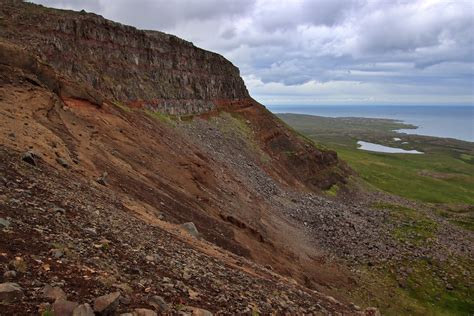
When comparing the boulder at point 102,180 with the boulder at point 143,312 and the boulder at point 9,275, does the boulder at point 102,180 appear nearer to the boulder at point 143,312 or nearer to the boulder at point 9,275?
the boulder at point 9,275

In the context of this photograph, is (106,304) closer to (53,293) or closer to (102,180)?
(53,293)

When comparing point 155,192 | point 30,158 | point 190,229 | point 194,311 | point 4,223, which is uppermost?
point 30,158

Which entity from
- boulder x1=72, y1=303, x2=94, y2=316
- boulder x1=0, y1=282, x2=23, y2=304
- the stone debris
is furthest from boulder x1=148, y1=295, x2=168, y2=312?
the stone debris

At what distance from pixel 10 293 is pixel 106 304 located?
7.13 feet

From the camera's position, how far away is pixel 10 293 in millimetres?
9484

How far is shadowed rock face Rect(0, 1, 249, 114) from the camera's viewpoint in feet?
151

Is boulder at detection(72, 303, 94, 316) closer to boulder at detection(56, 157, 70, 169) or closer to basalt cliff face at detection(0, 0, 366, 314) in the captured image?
basalt cliff face at detection(0, 0, 366, 314)

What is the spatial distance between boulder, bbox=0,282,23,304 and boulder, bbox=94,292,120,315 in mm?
1742

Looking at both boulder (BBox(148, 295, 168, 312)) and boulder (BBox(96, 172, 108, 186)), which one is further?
boulder (BBox(96, 172, 108, 186))

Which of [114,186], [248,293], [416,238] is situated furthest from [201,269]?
[416,238]

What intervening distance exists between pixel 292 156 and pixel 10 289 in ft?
227

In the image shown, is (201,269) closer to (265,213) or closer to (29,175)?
(29,175)

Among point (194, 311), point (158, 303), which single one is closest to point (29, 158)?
point (158, 303)

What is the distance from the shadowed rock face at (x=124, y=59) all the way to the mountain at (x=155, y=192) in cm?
23
